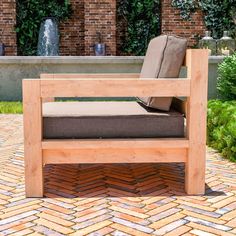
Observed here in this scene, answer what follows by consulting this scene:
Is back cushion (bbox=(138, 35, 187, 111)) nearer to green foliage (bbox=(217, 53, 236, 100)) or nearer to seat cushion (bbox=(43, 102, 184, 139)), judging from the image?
seat cushion (bbox=(43, 102, 184, 139))

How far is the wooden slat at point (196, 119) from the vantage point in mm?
3006

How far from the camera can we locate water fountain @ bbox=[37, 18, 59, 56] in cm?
1196

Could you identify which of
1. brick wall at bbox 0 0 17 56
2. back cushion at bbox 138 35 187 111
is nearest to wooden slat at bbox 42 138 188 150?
back cushion at bbox 138 35 187 111

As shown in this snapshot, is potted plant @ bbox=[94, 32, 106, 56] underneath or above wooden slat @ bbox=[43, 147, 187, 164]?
above

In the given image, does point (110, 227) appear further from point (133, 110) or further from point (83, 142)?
point (133, 110)

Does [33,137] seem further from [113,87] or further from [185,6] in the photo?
[185,6]

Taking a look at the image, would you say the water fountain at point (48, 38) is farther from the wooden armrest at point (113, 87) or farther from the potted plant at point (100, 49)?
the wooden armrest at point (113, 87)

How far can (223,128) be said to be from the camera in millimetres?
4168

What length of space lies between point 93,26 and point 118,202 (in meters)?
9.63

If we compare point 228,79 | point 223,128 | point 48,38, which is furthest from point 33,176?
point 48,38

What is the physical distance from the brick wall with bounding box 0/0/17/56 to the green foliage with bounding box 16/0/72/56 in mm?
267

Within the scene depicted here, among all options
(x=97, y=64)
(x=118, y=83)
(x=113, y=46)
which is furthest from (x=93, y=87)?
(x=113, y=46)

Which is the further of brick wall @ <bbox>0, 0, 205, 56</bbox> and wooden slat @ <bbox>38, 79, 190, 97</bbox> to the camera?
brick wall @ <bbox>0, 0, 205, 56</bbox>

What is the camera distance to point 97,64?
306 inches
